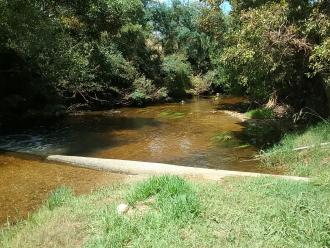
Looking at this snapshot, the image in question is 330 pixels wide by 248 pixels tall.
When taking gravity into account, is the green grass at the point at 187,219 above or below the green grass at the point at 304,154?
above

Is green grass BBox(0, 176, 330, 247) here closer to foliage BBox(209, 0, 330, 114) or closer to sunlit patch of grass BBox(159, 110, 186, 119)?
foliage BBox(209, 0, 330, 114)

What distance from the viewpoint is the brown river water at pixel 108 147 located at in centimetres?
936

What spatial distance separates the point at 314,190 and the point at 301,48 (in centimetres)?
614

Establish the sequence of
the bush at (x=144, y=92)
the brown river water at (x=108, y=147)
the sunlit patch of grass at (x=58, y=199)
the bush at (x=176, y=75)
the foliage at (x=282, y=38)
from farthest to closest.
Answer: the bush at (x=176, y=75)
the bush at (x=144, y=92)
the foliage at (x=282, y=38)
the brown river water at (x=108, y=147)
the sunlit patch of grass at (x=58, y=199)

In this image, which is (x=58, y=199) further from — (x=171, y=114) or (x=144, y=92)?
(x=144, y=92)

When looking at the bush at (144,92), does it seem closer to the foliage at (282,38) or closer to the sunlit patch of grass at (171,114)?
the sunlit patch of grass at (171,114)

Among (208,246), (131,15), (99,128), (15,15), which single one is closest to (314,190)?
(208,246)

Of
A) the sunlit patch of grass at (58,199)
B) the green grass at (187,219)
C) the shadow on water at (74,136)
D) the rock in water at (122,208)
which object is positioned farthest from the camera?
the shadow on water at (74,136)

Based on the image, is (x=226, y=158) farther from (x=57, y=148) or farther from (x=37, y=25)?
(x=37, y=25)

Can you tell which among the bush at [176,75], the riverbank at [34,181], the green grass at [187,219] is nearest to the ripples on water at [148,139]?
the riverbank at [34,181]

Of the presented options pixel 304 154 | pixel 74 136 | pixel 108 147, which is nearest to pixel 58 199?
pixel 304 154

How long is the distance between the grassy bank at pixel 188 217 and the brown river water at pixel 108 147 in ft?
5.33

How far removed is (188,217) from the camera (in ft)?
18.9

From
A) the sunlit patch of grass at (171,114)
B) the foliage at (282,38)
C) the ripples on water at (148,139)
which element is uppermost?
the foliage at (282,38)
